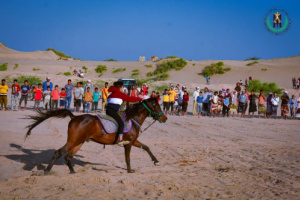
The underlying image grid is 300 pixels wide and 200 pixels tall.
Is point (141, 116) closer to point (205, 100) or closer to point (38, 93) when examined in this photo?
point (38, 93)

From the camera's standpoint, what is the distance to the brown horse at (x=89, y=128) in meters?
7.42

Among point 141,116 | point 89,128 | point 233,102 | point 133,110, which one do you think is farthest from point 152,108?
point 233,102

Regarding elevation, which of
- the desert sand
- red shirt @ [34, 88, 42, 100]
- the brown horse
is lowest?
the desert sand

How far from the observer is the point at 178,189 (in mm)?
6441

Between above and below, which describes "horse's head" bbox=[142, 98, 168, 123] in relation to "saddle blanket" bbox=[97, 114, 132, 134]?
above

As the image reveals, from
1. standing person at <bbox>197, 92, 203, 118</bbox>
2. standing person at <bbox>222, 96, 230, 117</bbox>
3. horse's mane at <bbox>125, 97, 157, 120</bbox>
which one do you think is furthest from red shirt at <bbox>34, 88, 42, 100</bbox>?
horse's mane at <bbox>125, 97, 157, 120</bbox>

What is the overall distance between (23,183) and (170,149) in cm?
558

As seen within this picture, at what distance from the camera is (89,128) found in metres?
7.62

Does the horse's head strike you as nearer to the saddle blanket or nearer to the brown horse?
the brown horse

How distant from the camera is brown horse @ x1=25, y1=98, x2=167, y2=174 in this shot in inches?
292

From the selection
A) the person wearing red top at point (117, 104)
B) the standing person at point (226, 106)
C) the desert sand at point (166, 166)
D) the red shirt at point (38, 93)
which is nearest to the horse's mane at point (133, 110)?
the person wearing red top at point (117, 104)

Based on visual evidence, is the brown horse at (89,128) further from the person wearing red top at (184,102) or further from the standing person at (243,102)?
the standing person at (243,102)

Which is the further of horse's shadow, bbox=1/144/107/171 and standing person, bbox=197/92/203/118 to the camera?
standing person, bbox=197/92/203/118

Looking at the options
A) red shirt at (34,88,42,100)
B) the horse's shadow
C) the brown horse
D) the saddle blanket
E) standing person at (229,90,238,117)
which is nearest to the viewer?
the brown horse
